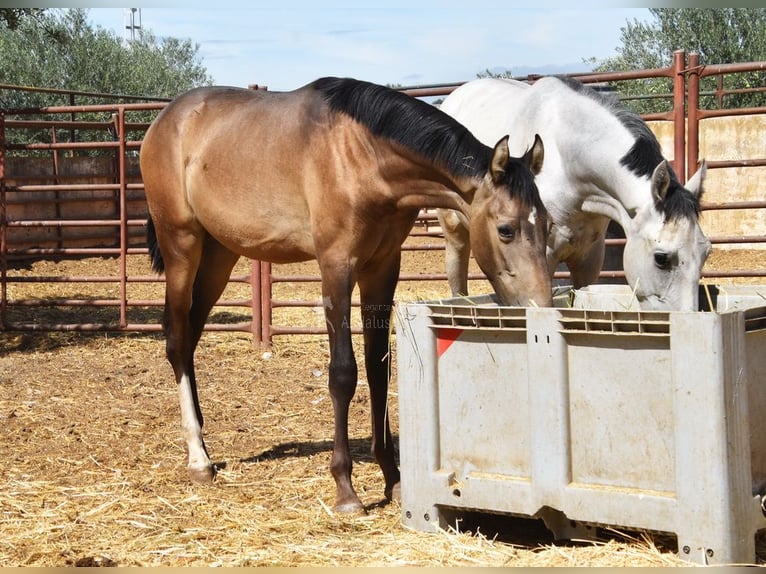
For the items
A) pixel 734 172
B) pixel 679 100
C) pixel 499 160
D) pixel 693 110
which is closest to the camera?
pixel 499 160

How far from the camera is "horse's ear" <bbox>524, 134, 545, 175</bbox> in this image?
12.1 feet

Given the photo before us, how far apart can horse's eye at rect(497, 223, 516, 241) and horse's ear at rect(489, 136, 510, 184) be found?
18 cm

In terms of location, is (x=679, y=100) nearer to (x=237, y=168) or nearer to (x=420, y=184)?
(x=420, y=184)

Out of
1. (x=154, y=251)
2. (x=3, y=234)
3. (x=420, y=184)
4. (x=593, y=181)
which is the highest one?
(x=3, y=234)

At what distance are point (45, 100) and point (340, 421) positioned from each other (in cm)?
1762

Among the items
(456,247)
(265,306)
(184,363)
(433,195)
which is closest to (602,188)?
(433,195)

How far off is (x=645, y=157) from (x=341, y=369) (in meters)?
1.68

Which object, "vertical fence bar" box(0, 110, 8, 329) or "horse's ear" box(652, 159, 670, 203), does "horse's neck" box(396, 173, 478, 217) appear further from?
"vertical fence bar" box(0, 110, 8, 329)

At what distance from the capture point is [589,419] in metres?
3.01

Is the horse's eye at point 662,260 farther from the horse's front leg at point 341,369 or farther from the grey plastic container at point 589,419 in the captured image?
the horse's front leg at point 341,369

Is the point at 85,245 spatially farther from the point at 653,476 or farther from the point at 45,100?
the point at 653,476

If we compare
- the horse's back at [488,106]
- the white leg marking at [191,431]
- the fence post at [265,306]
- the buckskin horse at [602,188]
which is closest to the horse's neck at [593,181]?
the buckskin horse at [602,188]

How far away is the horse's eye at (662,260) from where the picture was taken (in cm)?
383

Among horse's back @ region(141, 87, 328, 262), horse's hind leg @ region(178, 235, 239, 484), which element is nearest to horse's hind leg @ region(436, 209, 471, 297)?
horse's hind leg @ region(178, 235, 239, 484)
